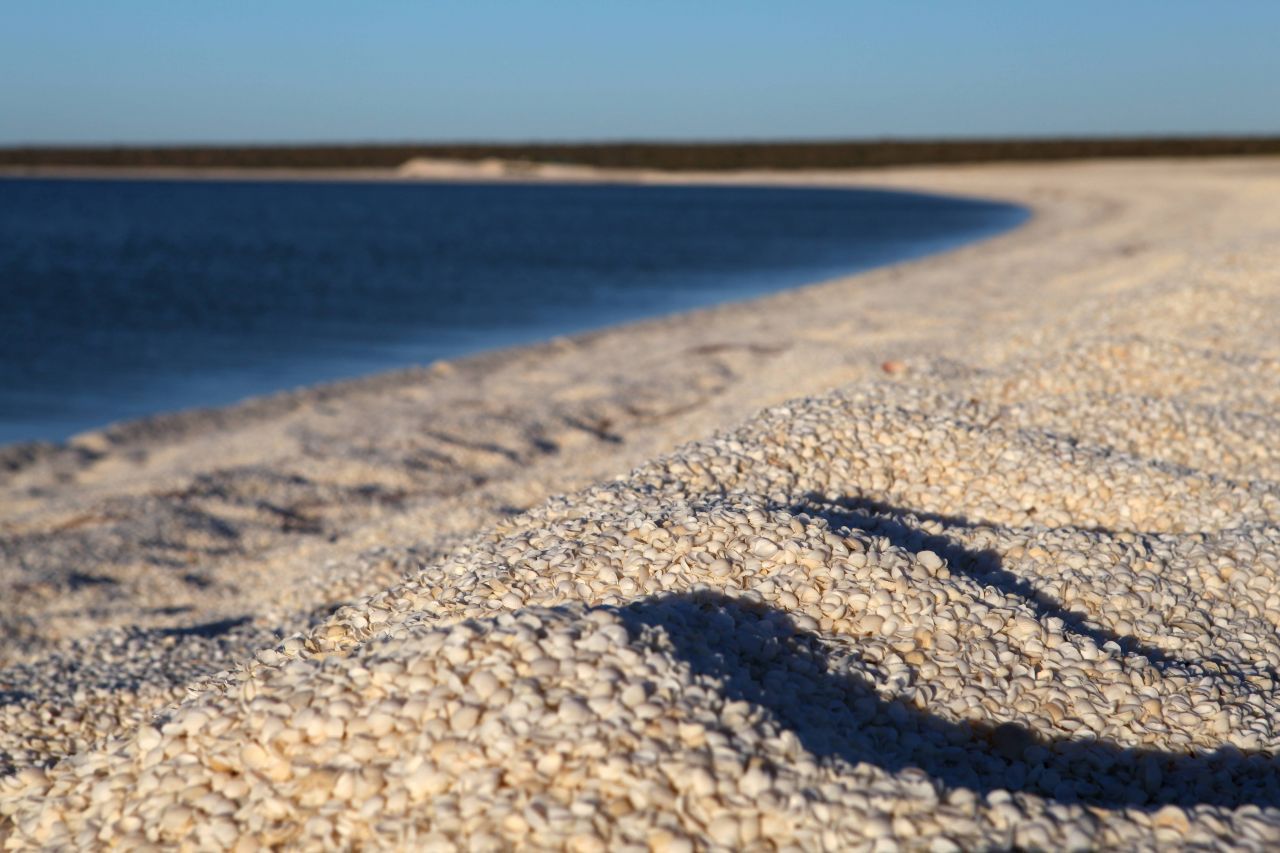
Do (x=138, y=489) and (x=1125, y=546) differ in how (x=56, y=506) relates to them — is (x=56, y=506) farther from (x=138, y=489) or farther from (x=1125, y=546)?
(x=1125, y=546)

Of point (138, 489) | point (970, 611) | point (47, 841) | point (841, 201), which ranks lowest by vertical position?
point (841, 201)

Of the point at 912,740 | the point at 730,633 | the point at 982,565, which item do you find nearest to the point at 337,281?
the point at 982,565

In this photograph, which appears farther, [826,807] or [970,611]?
[970,611]

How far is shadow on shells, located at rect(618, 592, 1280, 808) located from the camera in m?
3.19

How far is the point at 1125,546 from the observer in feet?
15.3

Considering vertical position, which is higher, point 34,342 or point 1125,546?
point 1125,546

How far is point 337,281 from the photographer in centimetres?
2831

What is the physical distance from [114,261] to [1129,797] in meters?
36.0

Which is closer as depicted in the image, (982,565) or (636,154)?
(982,565)

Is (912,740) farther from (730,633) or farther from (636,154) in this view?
(636,154)

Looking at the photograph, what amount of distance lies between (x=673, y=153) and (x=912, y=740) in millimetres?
151160

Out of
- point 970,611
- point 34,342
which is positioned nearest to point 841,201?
point 34,342

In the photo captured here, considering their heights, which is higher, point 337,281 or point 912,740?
point 912,740

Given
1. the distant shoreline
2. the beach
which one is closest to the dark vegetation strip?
the distant shoreline
